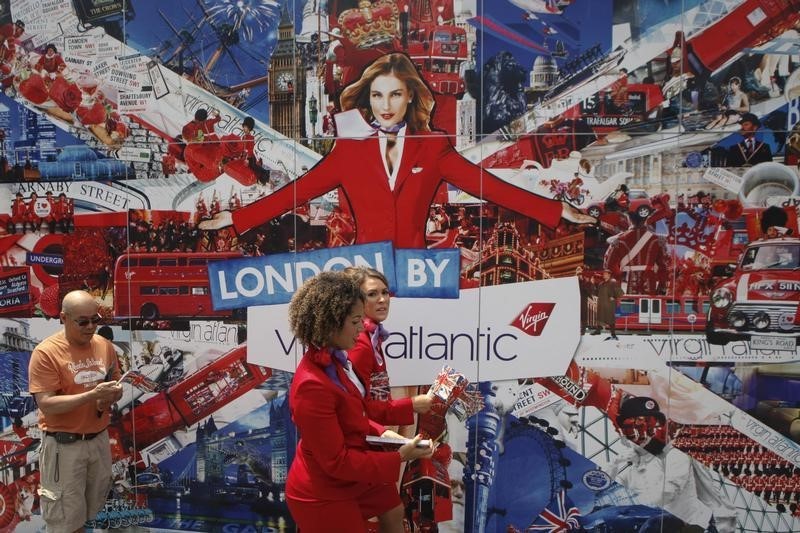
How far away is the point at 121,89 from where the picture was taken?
14.8ft

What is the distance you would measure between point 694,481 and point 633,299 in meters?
1.08

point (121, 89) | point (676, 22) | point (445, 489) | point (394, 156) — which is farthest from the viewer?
point (121, 89)

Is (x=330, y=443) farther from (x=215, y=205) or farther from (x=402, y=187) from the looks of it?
(x=215, y=205)

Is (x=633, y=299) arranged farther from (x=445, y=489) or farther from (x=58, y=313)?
(x=58, y=313)

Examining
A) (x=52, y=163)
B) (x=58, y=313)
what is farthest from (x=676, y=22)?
(x=58, y=313)

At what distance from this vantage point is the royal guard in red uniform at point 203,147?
4.39 meters

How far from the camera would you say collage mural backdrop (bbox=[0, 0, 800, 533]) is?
12.9 feet

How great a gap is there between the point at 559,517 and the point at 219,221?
2.70m

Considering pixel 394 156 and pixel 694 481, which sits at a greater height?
pixel 394 156

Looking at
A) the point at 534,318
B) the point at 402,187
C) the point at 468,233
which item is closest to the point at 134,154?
the point at 402,187

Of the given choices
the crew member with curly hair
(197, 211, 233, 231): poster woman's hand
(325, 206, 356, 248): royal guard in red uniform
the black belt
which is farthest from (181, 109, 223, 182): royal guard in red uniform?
the crew member with curly hair

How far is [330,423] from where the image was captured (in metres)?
2.61

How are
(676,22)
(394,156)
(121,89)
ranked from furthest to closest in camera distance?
1. (121,89)
2. (394,156)
3. (676,22)

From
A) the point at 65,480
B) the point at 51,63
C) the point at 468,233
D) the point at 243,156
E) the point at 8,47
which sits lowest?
the point at 65,480
